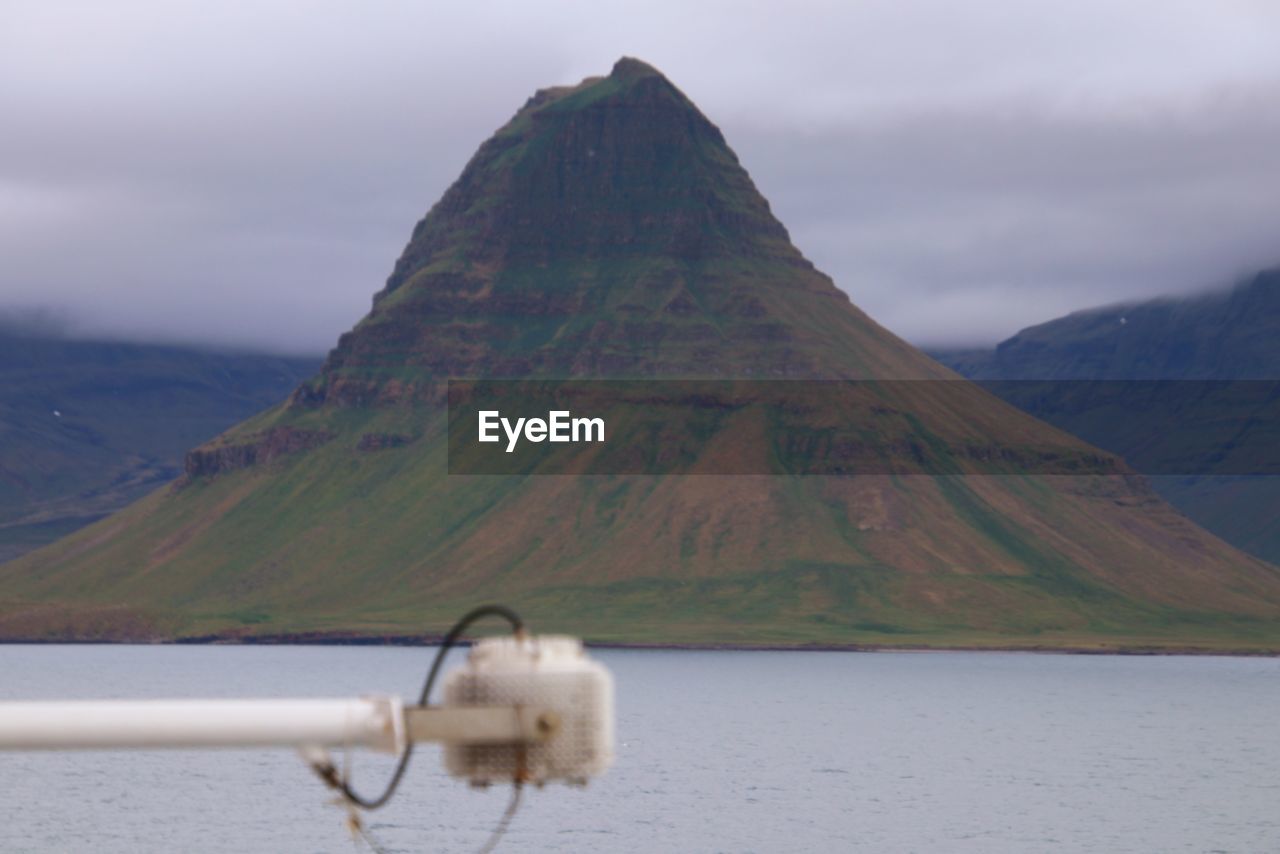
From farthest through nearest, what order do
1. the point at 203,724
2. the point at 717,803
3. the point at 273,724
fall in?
the point at 717,803 < the point at 203,724 < the point at 273,724

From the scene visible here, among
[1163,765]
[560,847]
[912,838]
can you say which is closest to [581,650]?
[560,847]

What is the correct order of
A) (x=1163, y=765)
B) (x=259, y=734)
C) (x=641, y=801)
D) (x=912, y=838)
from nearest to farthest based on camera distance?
(x=259, y=734) < (x=912, y=838) < (x=641, y=801) < (x=1163, y=765)

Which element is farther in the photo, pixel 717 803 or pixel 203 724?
pixel 717 803

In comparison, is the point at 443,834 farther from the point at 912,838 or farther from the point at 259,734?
the point at 259,734

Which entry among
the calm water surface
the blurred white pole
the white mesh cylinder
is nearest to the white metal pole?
the blurred white pole

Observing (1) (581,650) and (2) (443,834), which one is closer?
(1) (581,650)

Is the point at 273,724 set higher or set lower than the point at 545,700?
lower

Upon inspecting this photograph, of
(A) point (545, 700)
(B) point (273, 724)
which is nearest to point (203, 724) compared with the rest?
(B) point (273, 724)

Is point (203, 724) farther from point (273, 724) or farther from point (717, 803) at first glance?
point (717, 803)

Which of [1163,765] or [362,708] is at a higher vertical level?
[362,708]
